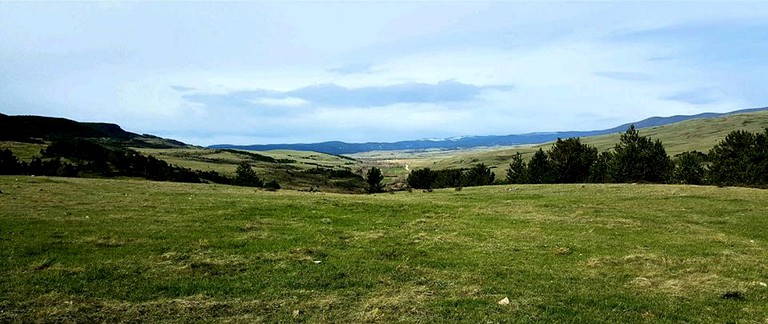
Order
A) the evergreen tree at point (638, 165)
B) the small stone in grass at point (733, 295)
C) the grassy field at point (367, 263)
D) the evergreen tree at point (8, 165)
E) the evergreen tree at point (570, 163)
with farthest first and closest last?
the evergreen tree at point (570, 163) < the evergreen tree at point (638, 165) < the evergreen tree at point (8, 165) < the small stone in grass at point (733, 295) < the grassy field at point (367, 263)

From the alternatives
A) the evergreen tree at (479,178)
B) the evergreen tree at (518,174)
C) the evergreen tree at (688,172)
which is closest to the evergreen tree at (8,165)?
the evergreen tree at (518,174)

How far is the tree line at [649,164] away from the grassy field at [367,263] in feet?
150

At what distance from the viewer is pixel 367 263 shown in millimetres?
19453

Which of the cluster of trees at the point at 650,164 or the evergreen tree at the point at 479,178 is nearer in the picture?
the cluster of trees at the point at 650,164

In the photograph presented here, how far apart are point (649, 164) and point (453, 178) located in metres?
46.4

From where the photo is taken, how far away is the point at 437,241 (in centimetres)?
2462

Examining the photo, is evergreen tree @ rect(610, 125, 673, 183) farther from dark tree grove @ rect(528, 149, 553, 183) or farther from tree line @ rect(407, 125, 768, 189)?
dark tree grove @ rect(528, 149, 553, 183)

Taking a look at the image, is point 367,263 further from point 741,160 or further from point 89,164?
point 741,160

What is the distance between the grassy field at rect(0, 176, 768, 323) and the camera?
1379 cm

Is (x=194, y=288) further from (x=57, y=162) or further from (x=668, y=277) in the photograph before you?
(x=57, y=162)

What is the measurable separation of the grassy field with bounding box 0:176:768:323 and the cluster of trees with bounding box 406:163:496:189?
243 feet

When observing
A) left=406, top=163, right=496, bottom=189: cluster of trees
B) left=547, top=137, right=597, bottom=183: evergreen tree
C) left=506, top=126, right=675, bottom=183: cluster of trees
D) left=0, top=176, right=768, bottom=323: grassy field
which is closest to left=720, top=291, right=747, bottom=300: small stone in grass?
left=0, top=176, right=768, bottom=323: grassy field

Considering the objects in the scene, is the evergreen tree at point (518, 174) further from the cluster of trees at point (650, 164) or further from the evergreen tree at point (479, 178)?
the evergreen tree at point (479, 178)

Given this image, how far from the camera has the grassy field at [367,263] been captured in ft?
45.2
